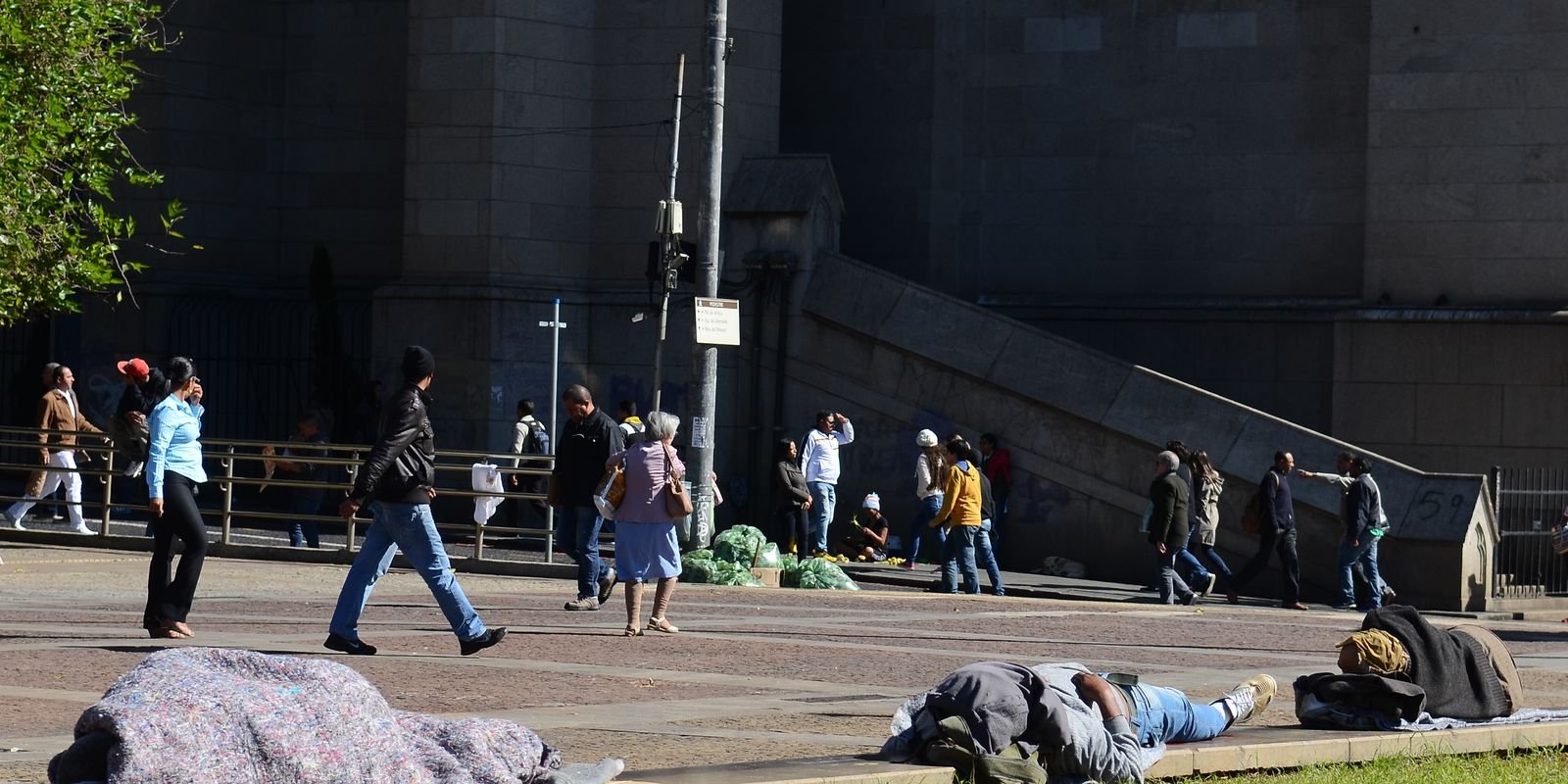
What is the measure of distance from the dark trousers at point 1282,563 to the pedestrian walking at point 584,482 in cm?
816

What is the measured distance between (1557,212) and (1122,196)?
5.54 metres

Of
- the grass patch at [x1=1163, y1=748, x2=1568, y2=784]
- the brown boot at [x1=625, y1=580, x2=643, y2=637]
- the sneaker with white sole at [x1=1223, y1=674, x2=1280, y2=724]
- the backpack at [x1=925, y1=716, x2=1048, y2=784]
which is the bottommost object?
the brown boot at [x1=625, y1=580, x2=643, y2=637]

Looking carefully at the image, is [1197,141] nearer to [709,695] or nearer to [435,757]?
[709,695]

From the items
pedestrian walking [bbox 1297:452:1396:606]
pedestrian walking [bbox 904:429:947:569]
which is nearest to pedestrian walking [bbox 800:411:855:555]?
pedestrian walking [bbox 904:429:947:569]

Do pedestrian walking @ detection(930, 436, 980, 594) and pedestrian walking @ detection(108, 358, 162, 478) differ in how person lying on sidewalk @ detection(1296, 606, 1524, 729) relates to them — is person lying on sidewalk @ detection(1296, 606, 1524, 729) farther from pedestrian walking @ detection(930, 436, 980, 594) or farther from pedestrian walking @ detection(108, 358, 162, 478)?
pedestrian walking @ detection(930, 436, 980, 594)

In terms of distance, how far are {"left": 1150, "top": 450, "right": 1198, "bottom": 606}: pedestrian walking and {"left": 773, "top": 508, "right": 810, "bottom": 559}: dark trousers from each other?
3972 mm

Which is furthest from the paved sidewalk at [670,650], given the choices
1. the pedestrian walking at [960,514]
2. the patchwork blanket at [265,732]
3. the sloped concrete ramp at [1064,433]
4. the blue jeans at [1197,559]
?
the sloped concrete ramp at [1064,433]

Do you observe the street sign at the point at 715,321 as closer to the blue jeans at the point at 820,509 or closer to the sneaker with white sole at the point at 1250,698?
the blue jeans at the point at 820,509

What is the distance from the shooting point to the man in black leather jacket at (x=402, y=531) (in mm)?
11820

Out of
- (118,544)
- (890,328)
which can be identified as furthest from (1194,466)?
(118,544)

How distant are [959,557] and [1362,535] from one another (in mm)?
3972

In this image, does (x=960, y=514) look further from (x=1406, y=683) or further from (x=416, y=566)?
(x=1406, y=683)

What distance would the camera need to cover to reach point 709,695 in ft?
34.5

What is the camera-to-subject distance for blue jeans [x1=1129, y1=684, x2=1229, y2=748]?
8359 mm
